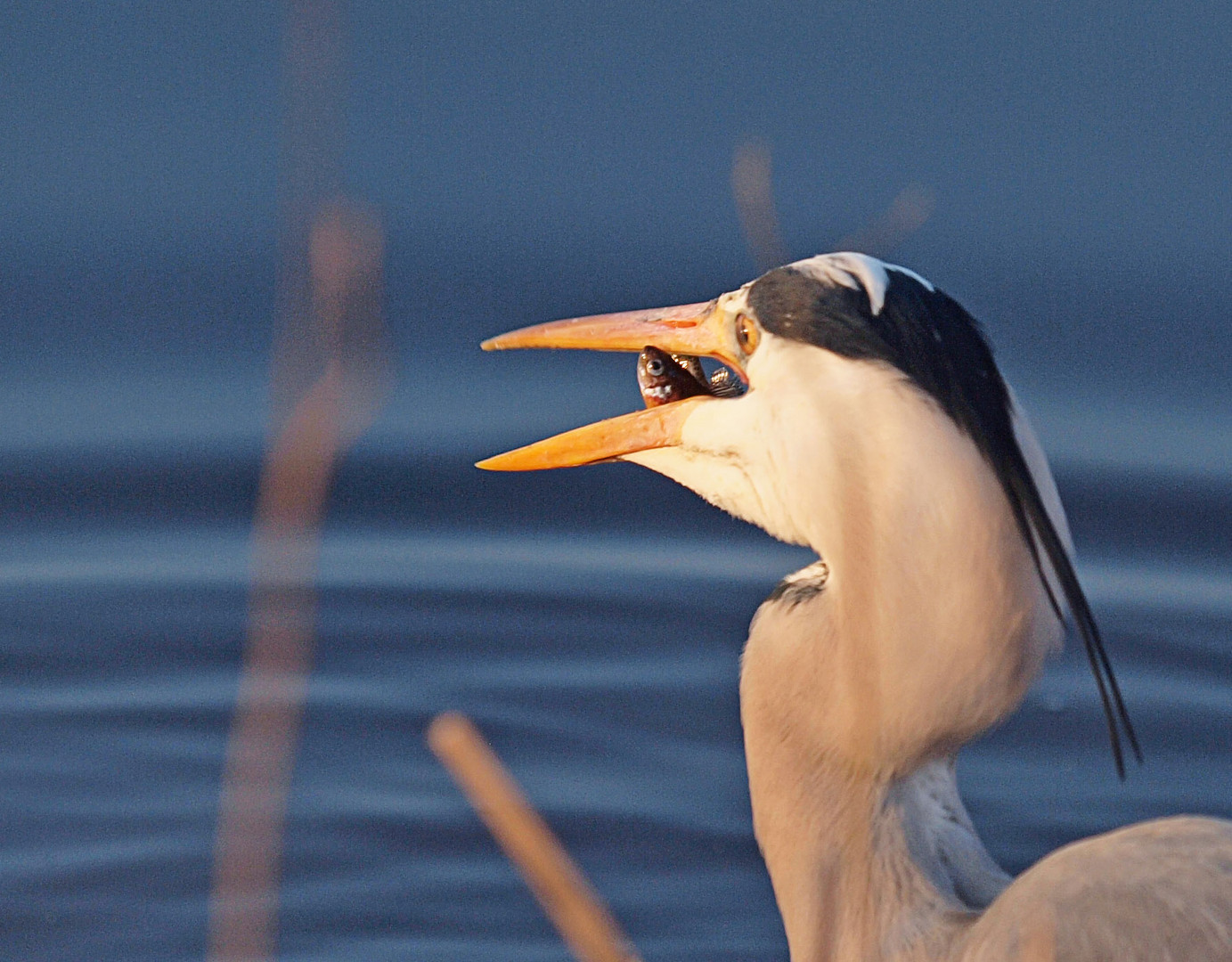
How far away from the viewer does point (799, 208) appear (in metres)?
5.20

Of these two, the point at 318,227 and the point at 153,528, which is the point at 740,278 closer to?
the point at 153,528

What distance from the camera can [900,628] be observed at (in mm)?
2523

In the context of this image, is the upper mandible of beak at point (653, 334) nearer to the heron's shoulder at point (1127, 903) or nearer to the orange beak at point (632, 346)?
the orange beak at point (632, 346)

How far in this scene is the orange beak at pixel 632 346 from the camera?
2859 millimetres

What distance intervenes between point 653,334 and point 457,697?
70.7 inches

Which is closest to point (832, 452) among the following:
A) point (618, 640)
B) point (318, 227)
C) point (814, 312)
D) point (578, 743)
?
point (814, 312)

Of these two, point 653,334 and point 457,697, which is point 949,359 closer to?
point 653,334

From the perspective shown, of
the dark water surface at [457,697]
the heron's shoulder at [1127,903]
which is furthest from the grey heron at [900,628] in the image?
the dark water surface at [457,697]

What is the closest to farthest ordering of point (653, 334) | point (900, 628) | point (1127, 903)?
point (1127, 903)
point (900, 628)
point (653, 334)

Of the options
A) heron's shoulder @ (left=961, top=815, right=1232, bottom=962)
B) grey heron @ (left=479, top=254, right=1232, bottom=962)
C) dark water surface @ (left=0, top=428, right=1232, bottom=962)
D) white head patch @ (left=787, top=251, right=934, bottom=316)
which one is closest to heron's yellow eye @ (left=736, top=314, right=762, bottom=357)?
grey heron @ (left=479, top=254, right=1232, bottom=962)

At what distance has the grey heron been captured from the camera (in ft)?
8.02

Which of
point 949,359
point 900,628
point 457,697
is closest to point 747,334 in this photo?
point 949,359

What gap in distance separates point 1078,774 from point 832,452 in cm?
201

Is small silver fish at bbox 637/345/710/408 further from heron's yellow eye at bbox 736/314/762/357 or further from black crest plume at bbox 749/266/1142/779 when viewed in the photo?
black crest plume at bbox 749/266/1142/779
